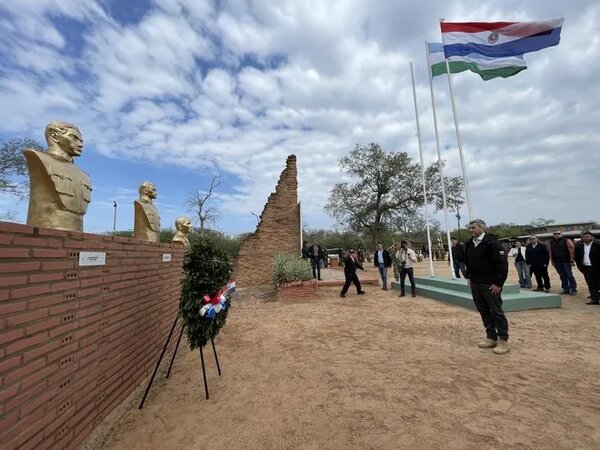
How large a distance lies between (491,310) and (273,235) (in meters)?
10.7

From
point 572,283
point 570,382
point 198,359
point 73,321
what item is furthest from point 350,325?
point 572,283

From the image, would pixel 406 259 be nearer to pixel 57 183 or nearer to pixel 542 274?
pixel 542 274

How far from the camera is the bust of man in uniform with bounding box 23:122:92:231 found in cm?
251

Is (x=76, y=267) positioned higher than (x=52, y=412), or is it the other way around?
(x=76, y=267)

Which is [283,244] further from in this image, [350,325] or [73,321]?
[73,321]

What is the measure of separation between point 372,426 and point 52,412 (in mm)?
2401

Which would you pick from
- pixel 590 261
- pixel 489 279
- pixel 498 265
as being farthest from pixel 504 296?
pixel 498 265

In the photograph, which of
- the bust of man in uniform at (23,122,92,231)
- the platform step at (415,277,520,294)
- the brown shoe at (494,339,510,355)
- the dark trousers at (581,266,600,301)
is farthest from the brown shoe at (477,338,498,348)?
the bust of man in uniform at (23,122,92,231)

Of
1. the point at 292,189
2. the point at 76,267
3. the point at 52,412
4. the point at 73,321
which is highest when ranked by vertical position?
the point at 292,189

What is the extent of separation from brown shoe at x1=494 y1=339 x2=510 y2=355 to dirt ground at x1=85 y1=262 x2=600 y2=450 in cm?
12

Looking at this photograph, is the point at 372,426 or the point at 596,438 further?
the point at 372,426

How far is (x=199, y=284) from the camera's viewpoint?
3705mm

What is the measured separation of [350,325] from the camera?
6.68 meters

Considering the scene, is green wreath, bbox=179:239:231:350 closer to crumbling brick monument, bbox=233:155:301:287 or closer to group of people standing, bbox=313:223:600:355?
group of people standing, bbox=313:223:600:355
